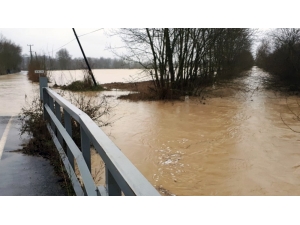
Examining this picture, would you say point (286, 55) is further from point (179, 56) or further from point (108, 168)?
point (108, 168)

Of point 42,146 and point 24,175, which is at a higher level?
point 42,146

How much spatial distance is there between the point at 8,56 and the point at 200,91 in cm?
4042

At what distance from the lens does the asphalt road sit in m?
3.51

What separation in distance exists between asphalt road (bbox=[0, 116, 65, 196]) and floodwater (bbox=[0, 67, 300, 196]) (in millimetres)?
1860

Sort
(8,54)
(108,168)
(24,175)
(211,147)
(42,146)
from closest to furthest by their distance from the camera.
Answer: (108,168)
(24,175)
(42,146)
(211,147)
(8,54)

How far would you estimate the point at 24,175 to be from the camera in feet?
13.3

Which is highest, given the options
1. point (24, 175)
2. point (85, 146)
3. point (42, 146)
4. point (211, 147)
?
point (85, 146)

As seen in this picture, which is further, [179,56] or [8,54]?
[8,54]

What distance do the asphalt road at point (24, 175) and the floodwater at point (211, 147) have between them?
1860 millimetres

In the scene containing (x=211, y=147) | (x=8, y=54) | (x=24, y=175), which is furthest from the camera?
(x=8, y=54)

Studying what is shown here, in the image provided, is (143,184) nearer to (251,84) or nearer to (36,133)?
(36,133)

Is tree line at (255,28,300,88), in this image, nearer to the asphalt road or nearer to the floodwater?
the floodwater

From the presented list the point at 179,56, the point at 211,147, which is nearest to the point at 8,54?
the point at 179,56

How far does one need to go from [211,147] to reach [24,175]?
15.3 ft
